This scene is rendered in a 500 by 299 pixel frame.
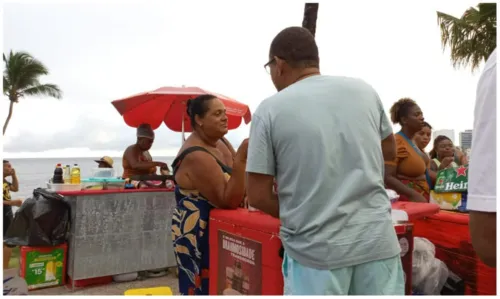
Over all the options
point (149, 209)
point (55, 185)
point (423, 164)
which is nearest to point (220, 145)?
point (423, 164)

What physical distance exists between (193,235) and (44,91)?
29.1 metres

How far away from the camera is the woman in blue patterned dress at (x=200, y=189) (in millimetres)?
2439

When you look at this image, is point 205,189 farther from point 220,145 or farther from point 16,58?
point 16,58

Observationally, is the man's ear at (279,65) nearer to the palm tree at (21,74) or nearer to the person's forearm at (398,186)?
the person's forearm at (398,186)

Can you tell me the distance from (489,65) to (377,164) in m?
0.66

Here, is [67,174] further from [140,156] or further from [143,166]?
[140,156]

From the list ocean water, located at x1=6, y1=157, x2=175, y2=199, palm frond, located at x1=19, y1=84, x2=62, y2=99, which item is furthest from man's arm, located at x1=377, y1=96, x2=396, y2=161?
palm frond, located at x1=19, y1=84, x2=62, y2=99

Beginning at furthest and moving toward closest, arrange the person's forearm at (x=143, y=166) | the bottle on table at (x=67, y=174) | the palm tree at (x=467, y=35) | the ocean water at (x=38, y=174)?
the palm tree at (x=467, y=35) < the ocean water at (x=38, y=174) < the person's forearm at (x=143, y=166) < the bottle on table at (x=67, y=174)

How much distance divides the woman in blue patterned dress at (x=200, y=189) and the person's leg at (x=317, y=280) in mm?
830

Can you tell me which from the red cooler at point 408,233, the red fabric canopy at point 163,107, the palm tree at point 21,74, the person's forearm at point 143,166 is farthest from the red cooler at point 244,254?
the palm tree at point 21,74

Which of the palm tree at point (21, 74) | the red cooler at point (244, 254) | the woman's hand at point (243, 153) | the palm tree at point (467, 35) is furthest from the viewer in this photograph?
the palm tree at point (21, 74)

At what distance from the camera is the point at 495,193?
94cm

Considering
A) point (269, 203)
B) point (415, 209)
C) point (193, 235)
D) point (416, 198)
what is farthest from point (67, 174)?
point (415, 209)

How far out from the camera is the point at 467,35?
1537cm
